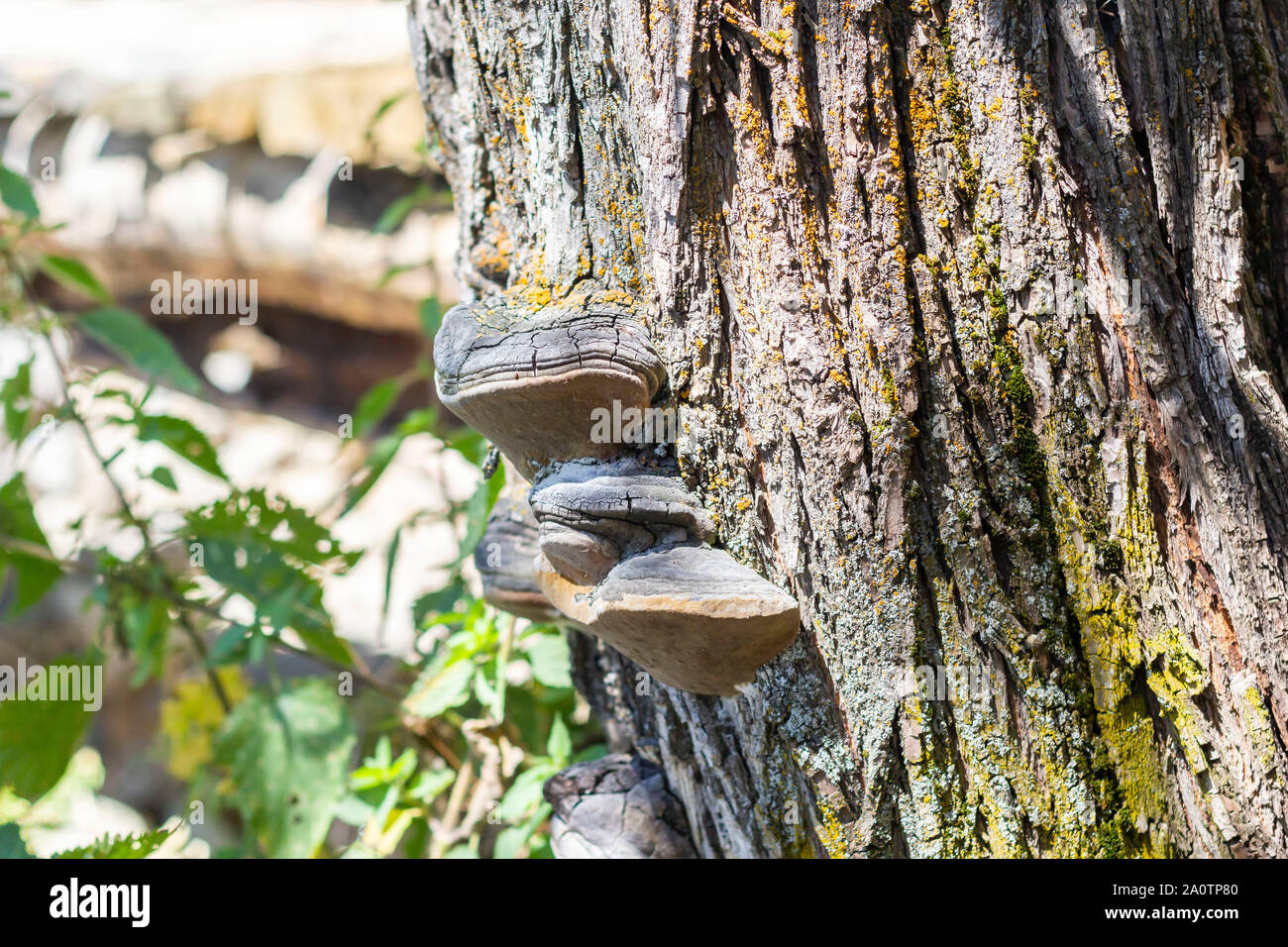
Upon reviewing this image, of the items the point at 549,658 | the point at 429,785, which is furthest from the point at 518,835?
the point at 549,658

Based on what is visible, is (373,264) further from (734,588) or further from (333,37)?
(734,588)

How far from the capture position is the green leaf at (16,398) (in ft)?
7.22

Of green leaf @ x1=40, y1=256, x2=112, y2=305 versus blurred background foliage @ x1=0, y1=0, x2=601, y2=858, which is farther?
green leaf @ x1=40, y1=256, x2=112, y2=305

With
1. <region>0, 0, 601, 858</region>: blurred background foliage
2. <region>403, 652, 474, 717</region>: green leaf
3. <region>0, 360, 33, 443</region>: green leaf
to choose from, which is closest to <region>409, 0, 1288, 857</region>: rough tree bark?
<region>0, 0, 601, 858</region>: blurred background foliage

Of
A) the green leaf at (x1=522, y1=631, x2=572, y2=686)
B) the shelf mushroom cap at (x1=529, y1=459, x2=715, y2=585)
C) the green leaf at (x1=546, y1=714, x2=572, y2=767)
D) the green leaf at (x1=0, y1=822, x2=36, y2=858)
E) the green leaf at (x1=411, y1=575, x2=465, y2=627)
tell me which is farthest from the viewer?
the green leaf at (x1=411, y1=575, x2=465, y2=627)

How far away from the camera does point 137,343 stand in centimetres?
233

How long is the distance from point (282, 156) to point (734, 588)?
4.40m

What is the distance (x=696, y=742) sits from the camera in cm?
153

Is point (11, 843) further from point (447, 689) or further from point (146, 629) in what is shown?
point (447, 689)

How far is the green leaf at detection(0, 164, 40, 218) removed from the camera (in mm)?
2051

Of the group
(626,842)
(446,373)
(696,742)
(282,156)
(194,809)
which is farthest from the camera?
(282,156)

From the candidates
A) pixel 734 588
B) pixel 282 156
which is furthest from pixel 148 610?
pixel 282 156

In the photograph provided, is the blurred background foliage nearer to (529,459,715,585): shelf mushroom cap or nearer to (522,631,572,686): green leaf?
(522,631,572,686): green leaf

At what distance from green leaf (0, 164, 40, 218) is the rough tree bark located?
148 centimetres
